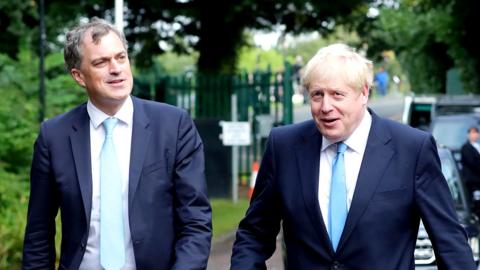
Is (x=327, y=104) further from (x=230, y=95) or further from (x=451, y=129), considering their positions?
(x=230, y=95)

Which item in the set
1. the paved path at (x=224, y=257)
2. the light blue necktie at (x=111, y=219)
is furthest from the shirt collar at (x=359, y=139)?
the paved path at (x=224, y=257)

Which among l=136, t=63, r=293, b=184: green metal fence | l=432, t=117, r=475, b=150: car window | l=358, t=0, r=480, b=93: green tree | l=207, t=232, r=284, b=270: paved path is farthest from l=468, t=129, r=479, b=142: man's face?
l=358, t=0, r=480, b=93: green tree

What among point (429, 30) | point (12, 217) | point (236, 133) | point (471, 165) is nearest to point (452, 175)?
point (471, 165)

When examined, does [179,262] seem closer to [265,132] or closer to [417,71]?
[265,132]

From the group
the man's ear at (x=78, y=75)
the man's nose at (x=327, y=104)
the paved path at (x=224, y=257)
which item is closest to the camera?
the man's nose at (x=327, y=104)

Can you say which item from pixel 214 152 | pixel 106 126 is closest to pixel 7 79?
pixel 214 152

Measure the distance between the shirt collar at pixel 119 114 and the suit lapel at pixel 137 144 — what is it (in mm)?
24

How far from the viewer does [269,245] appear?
454 centimetres

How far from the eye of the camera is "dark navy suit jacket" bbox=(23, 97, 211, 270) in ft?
14.2

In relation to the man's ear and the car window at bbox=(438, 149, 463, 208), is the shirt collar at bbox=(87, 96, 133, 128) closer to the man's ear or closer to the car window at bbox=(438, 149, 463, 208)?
the man's ear

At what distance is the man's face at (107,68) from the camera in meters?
4.34

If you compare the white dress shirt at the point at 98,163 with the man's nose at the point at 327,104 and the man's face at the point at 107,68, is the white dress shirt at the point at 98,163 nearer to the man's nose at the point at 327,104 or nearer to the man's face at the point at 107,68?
the man's face at the point at 107,68

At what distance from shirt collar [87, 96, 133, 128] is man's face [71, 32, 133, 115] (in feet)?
0.24

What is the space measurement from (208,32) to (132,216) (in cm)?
2031
